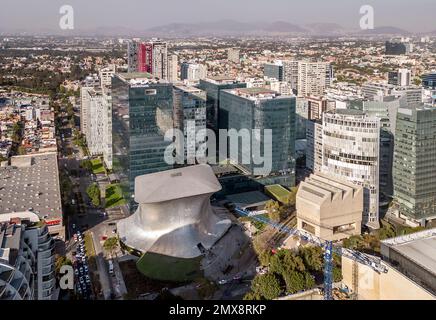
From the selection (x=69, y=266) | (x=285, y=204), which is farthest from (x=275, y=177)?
(x=69, y=266)

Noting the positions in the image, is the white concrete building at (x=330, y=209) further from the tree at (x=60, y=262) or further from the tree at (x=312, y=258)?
the tree at (x=60, y=262)

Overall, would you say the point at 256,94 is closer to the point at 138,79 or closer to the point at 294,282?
the point at 138,79

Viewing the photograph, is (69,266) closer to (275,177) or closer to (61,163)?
(275,177)

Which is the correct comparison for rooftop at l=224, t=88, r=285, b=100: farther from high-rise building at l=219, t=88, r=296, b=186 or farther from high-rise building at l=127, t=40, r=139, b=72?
high-rise building at l=127, t=40, r=139, b=72

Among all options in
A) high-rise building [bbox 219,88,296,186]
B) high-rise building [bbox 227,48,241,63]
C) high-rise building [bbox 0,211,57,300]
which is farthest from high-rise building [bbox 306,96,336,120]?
high-rise building [bbox 227,48,241,63]

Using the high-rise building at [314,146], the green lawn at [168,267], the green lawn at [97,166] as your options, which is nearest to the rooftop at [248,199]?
the high-rise building at [314,146]
